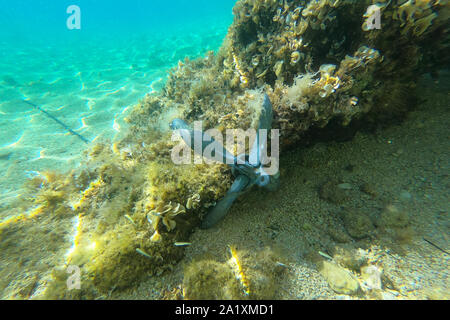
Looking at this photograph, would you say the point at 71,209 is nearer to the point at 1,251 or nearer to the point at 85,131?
the point at 1,251

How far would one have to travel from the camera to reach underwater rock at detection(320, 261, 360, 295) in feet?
7.33

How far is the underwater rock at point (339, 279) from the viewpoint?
223 cm

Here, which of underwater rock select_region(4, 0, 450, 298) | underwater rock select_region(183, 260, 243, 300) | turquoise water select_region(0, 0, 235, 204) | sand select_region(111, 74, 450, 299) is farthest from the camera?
turquoise water select_region(0, 0, 235, 204)

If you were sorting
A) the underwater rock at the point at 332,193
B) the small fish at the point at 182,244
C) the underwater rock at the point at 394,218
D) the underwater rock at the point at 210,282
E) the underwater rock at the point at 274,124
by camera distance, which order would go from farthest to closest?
the underwater rock at the point at 332,193
the underwater rock at the point at 394,218
the small fish at the point at 182,244
the underwater rock at the point at 274,124
the underwater rock at the point at 210,282

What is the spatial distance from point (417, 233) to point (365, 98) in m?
2.15

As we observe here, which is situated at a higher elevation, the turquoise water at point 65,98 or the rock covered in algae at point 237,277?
the turquoise water at point 65,98

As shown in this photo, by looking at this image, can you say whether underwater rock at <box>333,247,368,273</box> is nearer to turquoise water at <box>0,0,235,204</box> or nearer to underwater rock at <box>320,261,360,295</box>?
underwater rock at <box>320,261,360,295</box>

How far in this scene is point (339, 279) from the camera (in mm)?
2307

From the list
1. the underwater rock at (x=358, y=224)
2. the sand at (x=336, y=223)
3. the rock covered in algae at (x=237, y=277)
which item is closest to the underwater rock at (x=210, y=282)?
the rock covered in algae at (x=237, y=277)

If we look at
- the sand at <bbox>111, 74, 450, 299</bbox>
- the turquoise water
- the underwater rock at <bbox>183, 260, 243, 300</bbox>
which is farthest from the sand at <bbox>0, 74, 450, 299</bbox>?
the turquoise water

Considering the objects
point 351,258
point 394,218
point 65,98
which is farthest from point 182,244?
point 65,98

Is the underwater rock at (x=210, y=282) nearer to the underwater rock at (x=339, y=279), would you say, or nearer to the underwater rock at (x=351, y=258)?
the underwater rock at (x=339, y=279)

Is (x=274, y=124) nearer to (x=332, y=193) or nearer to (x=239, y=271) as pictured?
(x=332, y=193)

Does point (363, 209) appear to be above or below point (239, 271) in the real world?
above
